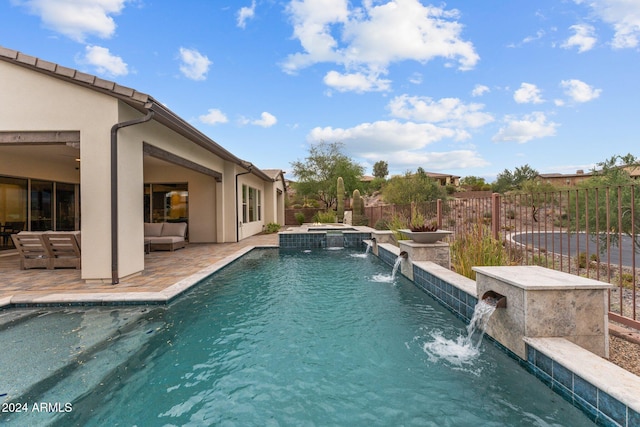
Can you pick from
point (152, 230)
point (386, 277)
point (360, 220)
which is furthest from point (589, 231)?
point (152, 230)

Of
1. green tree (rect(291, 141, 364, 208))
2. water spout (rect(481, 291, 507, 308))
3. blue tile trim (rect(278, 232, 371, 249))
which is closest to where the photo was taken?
water spout (rect(481, 291, 507, 308))

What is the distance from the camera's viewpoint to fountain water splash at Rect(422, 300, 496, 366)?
305 centimetres

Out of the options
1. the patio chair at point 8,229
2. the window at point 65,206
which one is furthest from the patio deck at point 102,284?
the window at point 65,206

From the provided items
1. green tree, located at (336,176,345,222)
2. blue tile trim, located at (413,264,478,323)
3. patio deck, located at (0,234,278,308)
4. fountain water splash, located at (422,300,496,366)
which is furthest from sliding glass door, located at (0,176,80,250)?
green tree, located at (336,176,345,222)

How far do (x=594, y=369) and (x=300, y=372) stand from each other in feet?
7.22

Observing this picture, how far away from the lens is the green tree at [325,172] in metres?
28.2

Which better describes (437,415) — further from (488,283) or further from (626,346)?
(626,346)

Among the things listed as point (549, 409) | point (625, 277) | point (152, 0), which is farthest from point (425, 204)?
point (152, 0)

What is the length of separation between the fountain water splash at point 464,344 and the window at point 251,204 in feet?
38.4

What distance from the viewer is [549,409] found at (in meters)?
2.19

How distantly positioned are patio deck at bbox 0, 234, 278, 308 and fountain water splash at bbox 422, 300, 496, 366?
390cm

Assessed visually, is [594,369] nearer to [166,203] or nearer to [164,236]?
[164,236]

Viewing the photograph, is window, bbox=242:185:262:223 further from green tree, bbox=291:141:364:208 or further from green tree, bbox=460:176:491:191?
green tree, bbox=460:176:491:191

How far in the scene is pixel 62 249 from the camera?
6957 mm
